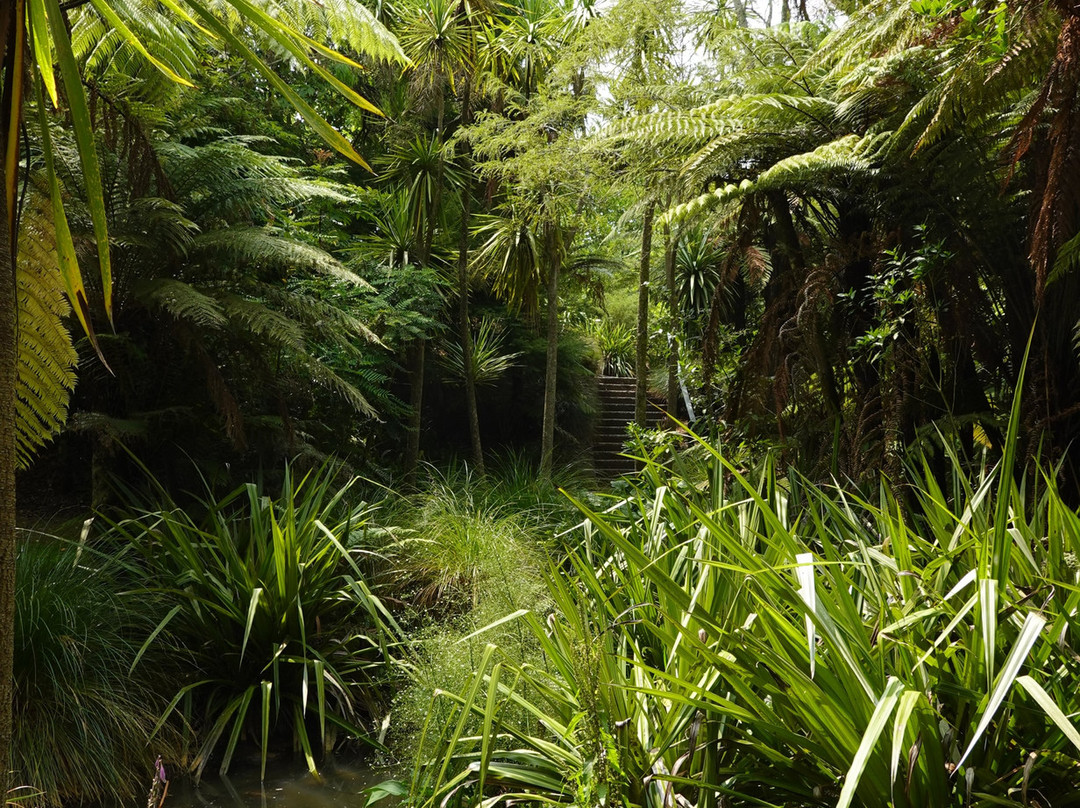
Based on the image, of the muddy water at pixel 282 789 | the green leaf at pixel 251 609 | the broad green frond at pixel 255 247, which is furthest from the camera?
the broad green frond at pixel 255 247

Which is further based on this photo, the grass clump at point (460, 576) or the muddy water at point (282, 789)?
the muddy water at point (282, 789)

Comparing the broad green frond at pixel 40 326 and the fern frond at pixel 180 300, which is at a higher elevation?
the fern frond at pixel 180 300

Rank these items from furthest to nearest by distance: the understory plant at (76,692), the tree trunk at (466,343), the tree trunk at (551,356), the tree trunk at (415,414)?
the tree trunk at (466,343) < the tree trunk at (551,356) < the tree trunk at (415,414) < the understory plant at (76,692)

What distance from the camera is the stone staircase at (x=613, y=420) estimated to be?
35.1 ft

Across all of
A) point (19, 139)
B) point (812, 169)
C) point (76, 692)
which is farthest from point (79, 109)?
point (812, 169)

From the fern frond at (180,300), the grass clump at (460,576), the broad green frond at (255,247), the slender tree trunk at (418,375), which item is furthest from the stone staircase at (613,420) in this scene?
the fern frond at (180,300)

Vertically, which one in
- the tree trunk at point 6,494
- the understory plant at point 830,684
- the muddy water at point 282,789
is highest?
the tree trunk at point 6,494

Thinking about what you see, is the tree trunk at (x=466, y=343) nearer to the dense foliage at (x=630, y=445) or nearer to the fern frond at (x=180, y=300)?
the dense foliage at (x=630, y=445)

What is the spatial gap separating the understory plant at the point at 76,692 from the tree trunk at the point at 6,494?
7.04 feet

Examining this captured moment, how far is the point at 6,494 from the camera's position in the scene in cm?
112

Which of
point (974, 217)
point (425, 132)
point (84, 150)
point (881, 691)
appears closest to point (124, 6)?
point (84, 150)

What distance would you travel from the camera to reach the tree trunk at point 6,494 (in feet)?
3.61

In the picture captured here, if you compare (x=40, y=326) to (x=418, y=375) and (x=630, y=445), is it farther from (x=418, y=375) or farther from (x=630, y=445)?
(x=418, y=375)

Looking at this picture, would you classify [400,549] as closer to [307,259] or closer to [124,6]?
[307,259]
